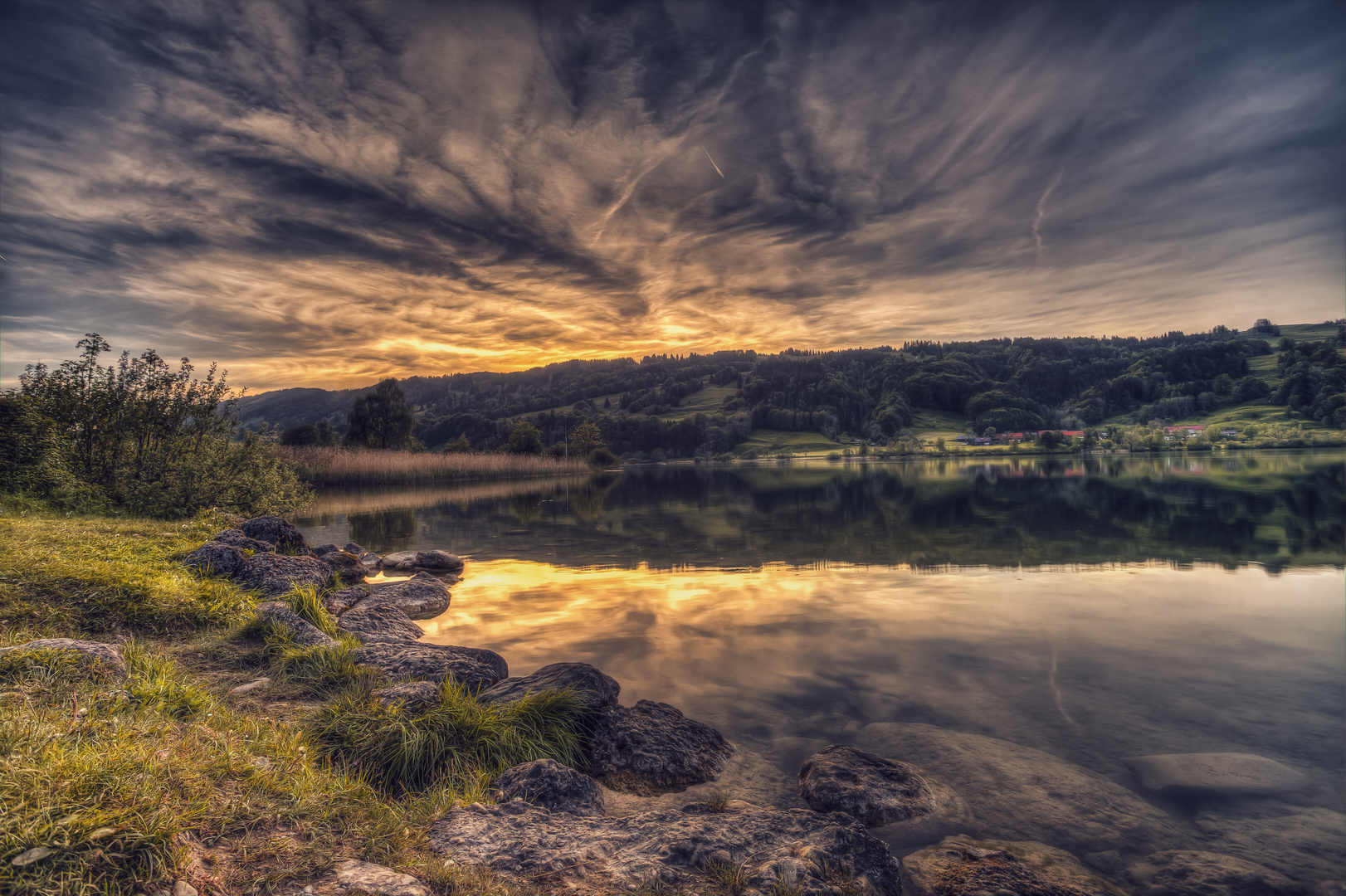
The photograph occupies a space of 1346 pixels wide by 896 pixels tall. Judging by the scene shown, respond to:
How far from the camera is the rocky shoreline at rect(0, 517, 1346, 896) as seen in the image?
4.09 meters

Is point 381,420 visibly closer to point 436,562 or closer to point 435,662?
point 436,562

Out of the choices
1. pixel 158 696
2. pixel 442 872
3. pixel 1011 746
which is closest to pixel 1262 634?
pixel 1011 746

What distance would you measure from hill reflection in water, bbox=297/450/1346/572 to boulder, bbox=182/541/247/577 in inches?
290

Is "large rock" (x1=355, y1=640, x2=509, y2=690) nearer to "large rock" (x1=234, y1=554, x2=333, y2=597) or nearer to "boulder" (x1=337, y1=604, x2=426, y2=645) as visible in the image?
"boulder" (x1=337, y1=604, x2=426, y2=645)

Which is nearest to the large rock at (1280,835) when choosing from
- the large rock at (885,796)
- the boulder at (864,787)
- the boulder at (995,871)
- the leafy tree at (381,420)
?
the boulder at (995,871)

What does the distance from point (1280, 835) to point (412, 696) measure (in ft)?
26.8

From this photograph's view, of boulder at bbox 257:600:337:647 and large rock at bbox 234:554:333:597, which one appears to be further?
large rock at bbox 234:554:333:597

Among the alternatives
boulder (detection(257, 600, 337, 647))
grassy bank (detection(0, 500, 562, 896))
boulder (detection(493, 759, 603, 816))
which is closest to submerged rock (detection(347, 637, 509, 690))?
grassy bank (detection(0, 500, 562, 896))

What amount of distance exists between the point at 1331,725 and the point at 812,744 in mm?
6174

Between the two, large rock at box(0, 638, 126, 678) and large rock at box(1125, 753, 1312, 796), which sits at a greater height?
large rock at box(0, 638, 126, 678)

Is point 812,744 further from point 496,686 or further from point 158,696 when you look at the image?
point 158,696

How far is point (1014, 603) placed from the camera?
12305mm

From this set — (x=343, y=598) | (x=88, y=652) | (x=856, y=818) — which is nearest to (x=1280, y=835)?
(x=856, y=818)

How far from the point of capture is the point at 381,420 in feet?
241
